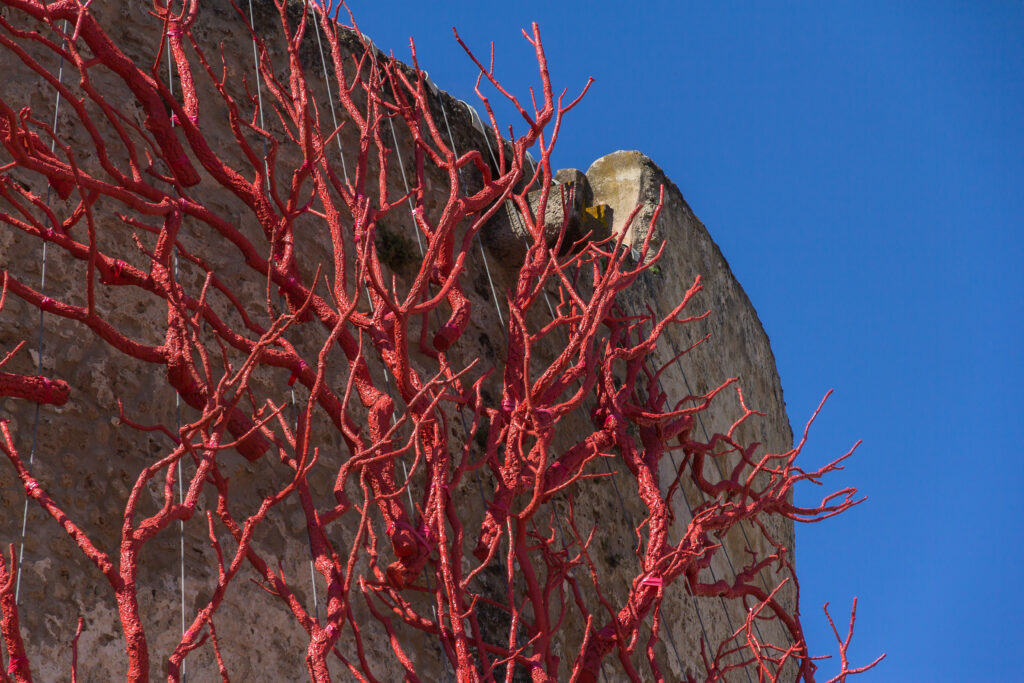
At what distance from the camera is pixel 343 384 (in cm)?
298

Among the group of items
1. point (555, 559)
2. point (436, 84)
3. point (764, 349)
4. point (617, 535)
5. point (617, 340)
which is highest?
point (764, 349)

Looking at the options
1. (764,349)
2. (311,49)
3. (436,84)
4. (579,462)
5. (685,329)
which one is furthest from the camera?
(764,349)

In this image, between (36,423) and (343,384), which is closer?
(36,423)

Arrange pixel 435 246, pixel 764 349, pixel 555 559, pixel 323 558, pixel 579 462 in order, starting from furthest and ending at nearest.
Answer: pixel 764 349, pixel 579 462, pixel 555 559, pixel 435 246, pixel 323 558

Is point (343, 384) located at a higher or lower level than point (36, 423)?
higher

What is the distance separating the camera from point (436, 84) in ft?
13.2

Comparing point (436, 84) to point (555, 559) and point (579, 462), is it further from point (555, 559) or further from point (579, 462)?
point (555, 559)

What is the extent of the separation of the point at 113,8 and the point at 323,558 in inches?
69.7

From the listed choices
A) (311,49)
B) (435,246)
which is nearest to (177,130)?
(311,49)

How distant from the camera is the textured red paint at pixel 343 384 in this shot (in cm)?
193

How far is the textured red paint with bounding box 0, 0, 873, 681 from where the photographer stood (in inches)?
75.9

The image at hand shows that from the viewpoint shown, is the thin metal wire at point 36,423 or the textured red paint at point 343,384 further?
the thin metal wire at point 36,423

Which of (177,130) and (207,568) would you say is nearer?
(207,568)

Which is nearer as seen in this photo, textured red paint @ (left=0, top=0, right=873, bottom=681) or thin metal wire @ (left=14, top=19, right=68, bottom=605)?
textured red paint @ (left=0, top=0, right=873, bottom=681)
